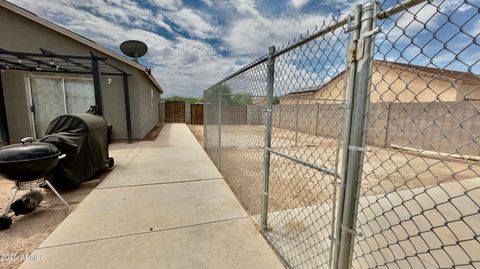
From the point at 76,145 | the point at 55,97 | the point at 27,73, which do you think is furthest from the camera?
the point at 55,97

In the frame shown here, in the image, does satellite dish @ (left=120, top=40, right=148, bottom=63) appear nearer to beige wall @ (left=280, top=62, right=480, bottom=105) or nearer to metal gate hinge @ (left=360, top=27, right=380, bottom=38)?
beige wall @ (left=280, top=62, right=480, bottom=105)

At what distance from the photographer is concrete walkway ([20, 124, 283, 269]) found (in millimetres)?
1953

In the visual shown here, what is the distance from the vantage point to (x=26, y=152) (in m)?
2.47

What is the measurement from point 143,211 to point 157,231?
57cm

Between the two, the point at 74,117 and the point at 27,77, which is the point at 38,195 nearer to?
the point at 74,117

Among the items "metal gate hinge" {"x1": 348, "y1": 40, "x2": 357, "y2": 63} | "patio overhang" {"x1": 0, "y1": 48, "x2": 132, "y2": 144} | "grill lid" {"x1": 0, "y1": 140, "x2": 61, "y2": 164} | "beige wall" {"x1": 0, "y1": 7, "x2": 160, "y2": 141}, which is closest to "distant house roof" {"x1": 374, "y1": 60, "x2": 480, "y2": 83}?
"metal gate hinge" {"x1": 348, "y1": 40, "x2": 357, "y2": 63}

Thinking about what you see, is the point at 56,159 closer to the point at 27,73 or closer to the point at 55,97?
the point at 55,97

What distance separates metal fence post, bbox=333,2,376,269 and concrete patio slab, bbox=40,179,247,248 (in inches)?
66.0

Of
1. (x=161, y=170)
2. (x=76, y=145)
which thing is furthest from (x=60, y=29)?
(x=161, y=170)

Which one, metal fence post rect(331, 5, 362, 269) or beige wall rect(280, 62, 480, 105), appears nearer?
beige wall rect(280, 62, 480, 105)

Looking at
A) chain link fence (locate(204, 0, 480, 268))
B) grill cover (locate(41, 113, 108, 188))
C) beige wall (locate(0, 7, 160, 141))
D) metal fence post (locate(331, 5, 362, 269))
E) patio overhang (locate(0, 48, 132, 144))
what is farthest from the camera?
beige wall (locate(0, 7, 160, 141))

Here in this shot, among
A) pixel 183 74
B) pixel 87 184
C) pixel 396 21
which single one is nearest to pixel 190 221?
pixel 87 184

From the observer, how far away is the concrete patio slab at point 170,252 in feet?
6.26

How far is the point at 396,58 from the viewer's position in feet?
3.43
